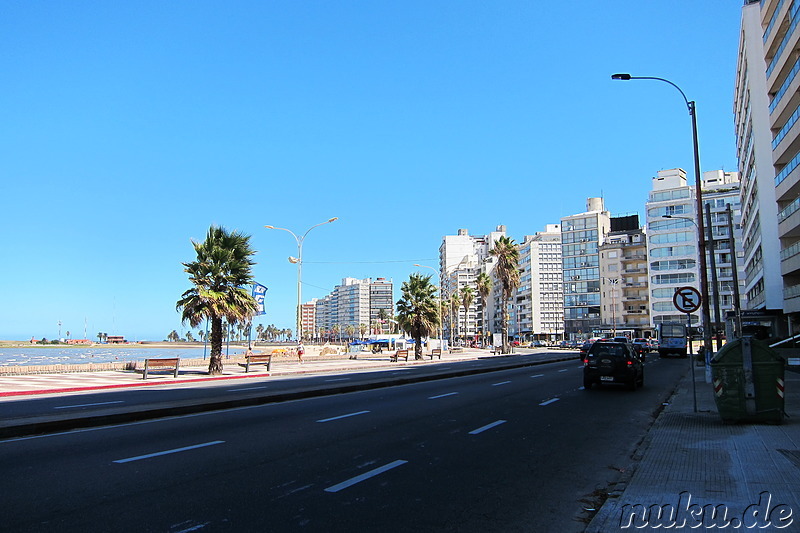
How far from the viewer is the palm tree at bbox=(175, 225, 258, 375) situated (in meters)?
27.6

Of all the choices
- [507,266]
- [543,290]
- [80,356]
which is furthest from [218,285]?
[543,290]

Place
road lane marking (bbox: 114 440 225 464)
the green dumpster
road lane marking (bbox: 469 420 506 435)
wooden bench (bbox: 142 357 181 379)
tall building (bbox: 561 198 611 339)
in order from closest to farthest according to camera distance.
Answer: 1. road lane marking (bbox: 114 440 225 464)
2. road lane marking (bbox: 469 420 506 435)
3. the green dumpster
4. wooden bench (bbox: 142 357 181 379)
5. tall building (bbox: 561 198 611 339)

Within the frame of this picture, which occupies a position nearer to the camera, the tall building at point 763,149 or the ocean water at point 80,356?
the tall building at point 763,149

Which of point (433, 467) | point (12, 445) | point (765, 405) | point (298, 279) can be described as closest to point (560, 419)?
point (765, 405)

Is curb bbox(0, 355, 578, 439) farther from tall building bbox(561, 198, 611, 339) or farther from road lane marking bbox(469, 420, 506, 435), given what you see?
tall building bbox(561, 198, 611, 339)

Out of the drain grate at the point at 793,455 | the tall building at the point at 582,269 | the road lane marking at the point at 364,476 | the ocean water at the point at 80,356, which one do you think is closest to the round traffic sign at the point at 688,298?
the drain grate at the point at 793,455

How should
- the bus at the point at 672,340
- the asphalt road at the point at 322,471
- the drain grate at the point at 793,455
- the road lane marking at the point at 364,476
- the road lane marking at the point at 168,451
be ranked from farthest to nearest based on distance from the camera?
the bus at the point at 672,340, the road lane marking at the point at 168,451, the drain grate at the point at 793,455, the road lane marking at the point at 364,476, the asphalt road at the point at 322,471

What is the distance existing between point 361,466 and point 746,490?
4600mm

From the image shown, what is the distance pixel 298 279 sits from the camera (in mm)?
43031

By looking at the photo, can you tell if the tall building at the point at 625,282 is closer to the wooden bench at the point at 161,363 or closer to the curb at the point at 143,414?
the wooden bench at the point at 161,363

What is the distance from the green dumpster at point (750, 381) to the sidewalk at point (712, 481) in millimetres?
303

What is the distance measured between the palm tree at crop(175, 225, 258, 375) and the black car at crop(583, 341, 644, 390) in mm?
16958

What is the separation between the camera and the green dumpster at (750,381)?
10.9m

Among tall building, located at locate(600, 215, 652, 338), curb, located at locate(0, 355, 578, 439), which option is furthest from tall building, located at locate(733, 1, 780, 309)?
tall building, located at locate(600, 215, 652, 338)
